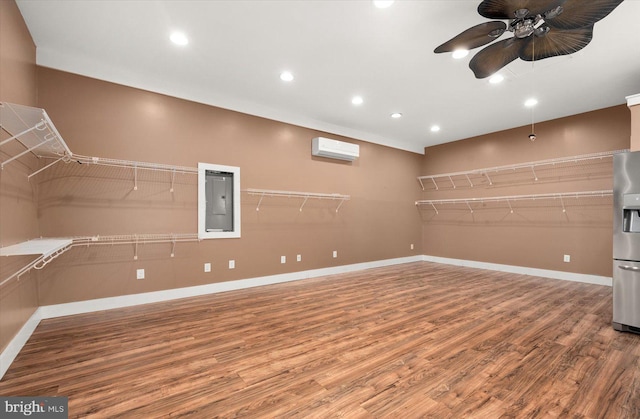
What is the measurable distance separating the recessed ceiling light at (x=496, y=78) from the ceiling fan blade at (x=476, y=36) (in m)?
1.61

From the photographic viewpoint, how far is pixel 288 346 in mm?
2447

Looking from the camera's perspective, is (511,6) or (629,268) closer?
(511,6)

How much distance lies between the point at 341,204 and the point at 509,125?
3689mm

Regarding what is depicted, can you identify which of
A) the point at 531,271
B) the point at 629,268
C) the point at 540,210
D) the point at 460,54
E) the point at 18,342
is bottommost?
the point at 531,271

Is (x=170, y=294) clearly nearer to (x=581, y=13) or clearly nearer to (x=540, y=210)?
(x=581, y=13)

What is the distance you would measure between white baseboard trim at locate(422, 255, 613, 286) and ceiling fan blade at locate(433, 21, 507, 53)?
15.7 feet

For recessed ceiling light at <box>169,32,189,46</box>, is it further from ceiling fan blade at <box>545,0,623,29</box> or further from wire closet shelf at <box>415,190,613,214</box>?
wire closet shelf at <box>415,190,613,214</box>

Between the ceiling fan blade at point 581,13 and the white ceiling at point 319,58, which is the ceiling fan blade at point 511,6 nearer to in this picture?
the ceiling fan blade at point 581,13

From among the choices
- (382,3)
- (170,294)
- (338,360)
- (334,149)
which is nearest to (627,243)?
(338,360)

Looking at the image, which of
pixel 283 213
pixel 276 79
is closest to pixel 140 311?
pixel 283 213

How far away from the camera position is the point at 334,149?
5.36 m

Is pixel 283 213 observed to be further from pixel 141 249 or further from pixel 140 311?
pixel 140 311

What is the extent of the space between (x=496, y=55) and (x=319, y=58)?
1.78m

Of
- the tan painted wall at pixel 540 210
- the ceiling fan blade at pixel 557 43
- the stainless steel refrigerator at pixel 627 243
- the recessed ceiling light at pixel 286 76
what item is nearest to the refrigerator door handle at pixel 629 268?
the stainless steel refrigerator at pixel 627 243
